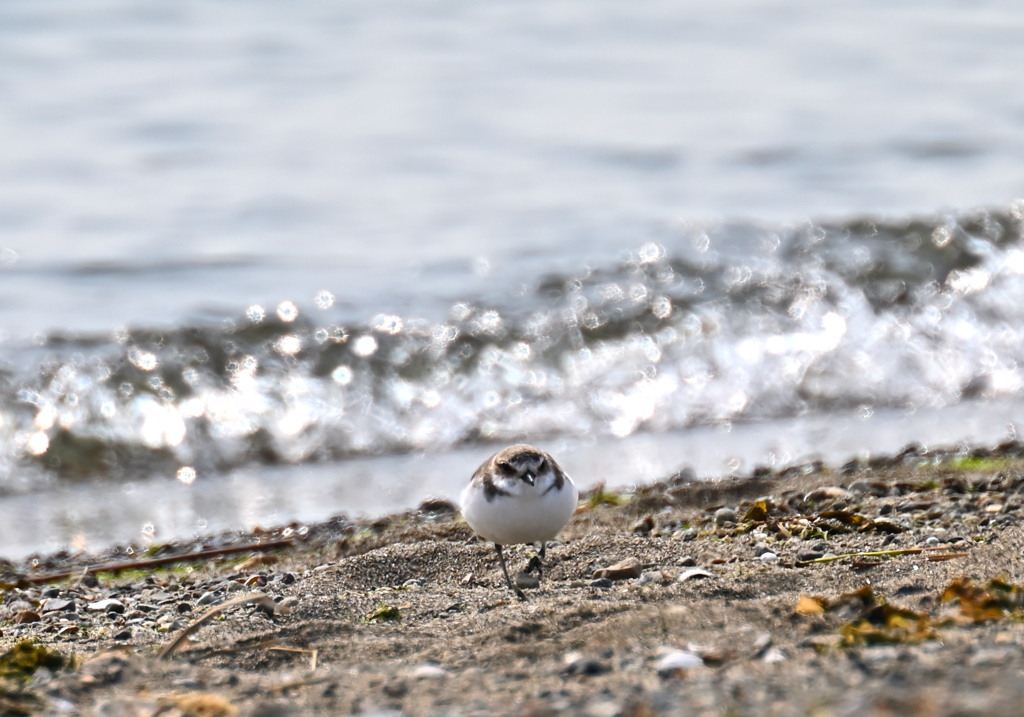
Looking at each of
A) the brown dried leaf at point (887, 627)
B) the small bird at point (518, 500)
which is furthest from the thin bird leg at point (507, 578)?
the brown dried leaf at point (887, 627)

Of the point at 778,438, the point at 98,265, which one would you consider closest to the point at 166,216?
the point at 98,265

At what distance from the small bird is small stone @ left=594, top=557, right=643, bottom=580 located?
265 millimetres

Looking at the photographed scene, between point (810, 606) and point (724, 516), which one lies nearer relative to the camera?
point (810, 606)

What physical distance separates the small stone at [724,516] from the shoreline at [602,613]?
0.04 metres

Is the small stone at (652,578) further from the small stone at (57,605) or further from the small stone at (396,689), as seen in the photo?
the small stone at (57,605)

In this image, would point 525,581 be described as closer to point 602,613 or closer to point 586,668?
point 602,613

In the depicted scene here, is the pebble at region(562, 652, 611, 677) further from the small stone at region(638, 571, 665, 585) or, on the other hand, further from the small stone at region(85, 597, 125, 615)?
the small stone at region(85, 597, 125, 615)

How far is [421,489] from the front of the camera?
7914 millimetres

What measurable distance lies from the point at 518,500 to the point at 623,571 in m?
0.49

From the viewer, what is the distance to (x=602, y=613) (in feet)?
12.4

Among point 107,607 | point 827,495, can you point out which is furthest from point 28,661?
point 827,495

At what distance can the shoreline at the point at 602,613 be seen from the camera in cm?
280

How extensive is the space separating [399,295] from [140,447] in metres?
3.36

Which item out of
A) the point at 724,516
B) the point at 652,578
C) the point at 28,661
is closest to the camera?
the point at 28,661
